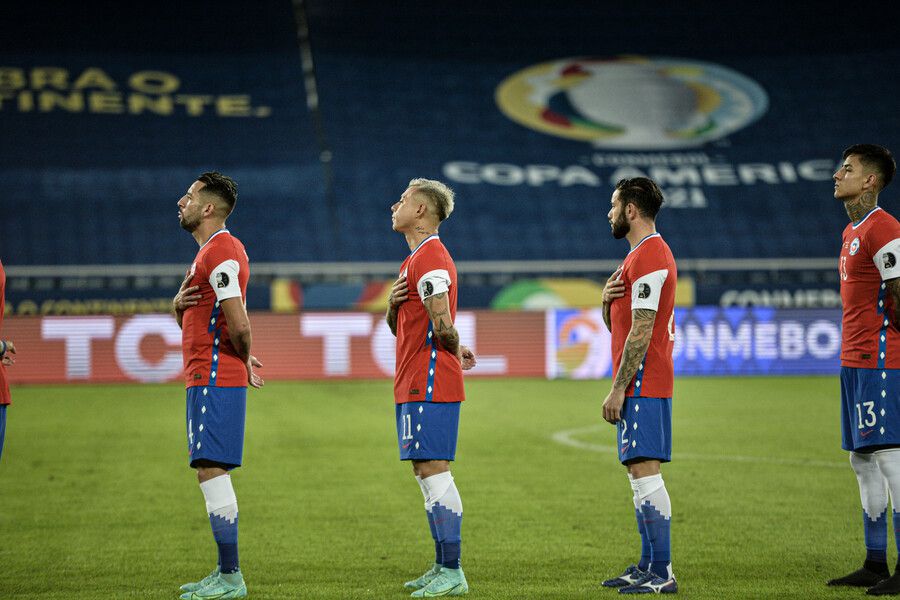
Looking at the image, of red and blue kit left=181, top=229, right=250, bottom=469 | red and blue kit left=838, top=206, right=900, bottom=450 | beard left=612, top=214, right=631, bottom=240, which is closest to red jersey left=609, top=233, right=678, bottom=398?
beard left=612, top=214, right=631, bottom=240

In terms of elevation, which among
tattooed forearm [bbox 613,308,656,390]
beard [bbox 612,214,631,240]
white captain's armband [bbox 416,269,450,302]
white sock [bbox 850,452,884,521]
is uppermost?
beard [bbox 612,214,631,240]

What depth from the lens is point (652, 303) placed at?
5.64 metres

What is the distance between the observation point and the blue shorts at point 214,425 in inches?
220

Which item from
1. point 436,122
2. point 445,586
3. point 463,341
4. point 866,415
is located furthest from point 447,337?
point 436,122

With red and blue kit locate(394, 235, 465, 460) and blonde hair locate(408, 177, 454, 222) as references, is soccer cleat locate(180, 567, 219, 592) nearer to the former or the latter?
red and blue kit locate(394, 235, 465, 460)

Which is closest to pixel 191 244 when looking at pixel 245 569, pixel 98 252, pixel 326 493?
pixel 98 252

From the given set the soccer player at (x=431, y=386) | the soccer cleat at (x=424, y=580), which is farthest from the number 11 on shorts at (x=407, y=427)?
the soccer cleat at (x=424, y=580)

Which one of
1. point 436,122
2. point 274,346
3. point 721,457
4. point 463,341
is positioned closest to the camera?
point 721,457

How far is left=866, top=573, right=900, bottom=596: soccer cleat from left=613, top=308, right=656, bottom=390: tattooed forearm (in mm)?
1661

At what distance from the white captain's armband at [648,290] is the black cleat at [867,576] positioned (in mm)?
1844

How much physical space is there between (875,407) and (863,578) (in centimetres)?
96

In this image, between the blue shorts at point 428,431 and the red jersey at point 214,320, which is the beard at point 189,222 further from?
the blue shorts at point 428,431

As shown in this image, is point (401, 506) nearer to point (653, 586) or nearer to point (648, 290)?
point (653, 586)

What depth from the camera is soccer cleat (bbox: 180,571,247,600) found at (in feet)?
18.5
